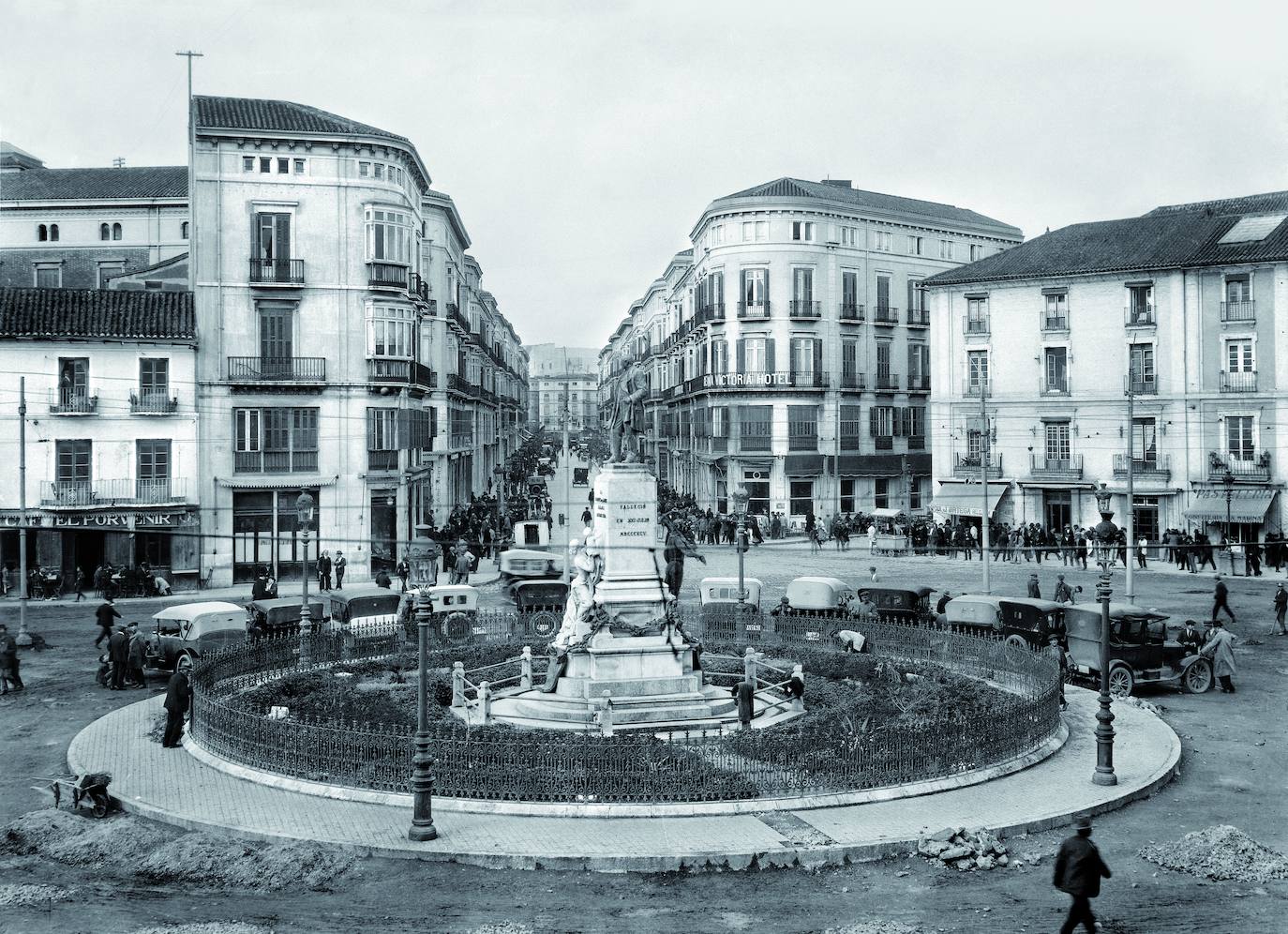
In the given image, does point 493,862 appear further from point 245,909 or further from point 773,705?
point 773,705

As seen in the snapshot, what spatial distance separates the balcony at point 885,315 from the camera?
208ft

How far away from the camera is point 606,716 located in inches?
752

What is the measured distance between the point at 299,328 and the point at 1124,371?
32126 mm

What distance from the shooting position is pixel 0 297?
1565 inches

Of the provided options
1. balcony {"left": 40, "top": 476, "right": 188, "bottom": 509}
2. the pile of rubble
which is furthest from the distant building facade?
the pile of rubble

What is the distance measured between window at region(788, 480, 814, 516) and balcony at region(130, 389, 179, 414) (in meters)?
30.7

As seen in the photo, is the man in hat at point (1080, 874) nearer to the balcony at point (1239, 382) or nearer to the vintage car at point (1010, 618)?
the vintage car at point (1010, 618)

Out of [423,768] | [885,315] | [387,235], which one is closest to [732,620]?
[423,768]

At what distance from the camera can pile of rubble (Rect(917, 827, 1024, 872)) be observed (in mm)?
13953

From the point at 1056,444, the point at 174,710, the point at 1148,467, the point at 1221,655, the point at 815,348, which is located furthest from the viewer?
the point at 815,348

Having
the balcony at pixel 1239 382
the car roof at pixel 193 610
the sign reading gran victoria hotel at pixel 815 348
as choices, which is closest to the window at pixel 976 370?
the sign reading gran victoria hotel at pixel 815 348

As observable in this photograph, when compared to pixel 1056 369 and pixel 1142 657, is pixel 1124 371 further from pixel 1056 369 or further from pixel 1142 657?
pixel 1142 657

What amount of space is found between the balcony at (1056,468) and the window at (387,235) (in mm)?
26854

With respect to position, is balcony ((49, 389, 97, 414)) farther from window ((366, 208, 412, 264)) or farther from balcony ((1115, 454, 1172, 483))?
balcony ((1115, 454, 1172, 483))
